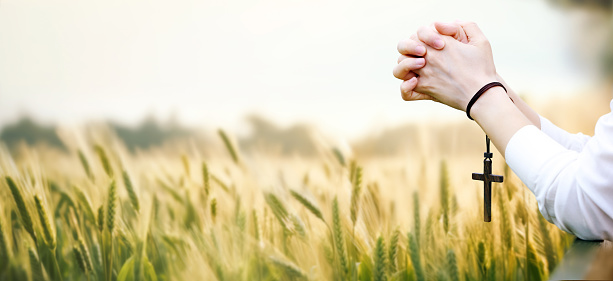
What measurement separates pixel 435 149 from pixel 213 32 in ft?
1.63

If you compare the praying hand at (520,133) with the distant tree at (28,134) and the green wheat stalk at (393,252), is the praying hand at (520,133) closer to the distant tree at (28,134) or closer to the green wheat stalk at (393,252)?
the green wheat stalk at (393,252)

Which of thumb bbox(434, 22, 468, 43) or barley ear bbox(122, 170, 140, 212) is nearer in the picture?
thumb bbox(434, 22, 468, 43)

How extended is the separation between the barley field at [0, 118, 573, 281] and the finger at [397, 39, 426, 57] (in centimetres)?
36

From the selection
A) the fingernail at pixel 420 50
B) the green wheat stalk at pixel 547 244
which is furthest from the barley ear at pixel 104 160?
the green wheat stalk at pixel 547 244

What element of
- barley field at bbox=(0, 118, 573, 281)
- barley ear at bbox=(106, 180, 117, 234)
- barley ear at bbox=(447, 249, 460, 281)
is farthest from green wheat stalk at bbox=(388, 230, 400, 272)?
barley ear at bbox=(106, 180, 117, 234)

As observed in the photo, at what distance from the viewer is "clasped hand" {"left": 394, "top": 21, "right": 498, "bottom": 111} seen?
46 cm

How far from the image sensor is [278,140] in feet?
2.79

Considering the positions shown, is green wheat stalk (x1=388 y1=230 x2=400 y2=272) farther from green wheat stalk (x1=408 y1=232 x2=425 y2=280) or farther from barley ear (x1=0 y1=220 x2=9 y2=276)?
barley ear (x1=0 y1=220 x2=9 y2=276)

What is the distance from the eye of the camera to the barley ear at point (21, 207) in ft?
2.41

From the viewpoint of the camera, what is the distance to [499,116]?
0.40 meters

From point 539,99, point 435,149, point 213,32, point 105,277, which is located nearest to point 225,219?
point 105,277

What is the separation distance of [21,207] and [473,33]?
730 millimetres

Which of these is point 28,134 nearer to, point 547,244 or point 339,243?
point 339,243

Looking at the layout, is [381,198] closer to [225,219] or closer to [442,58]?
[225,219]
